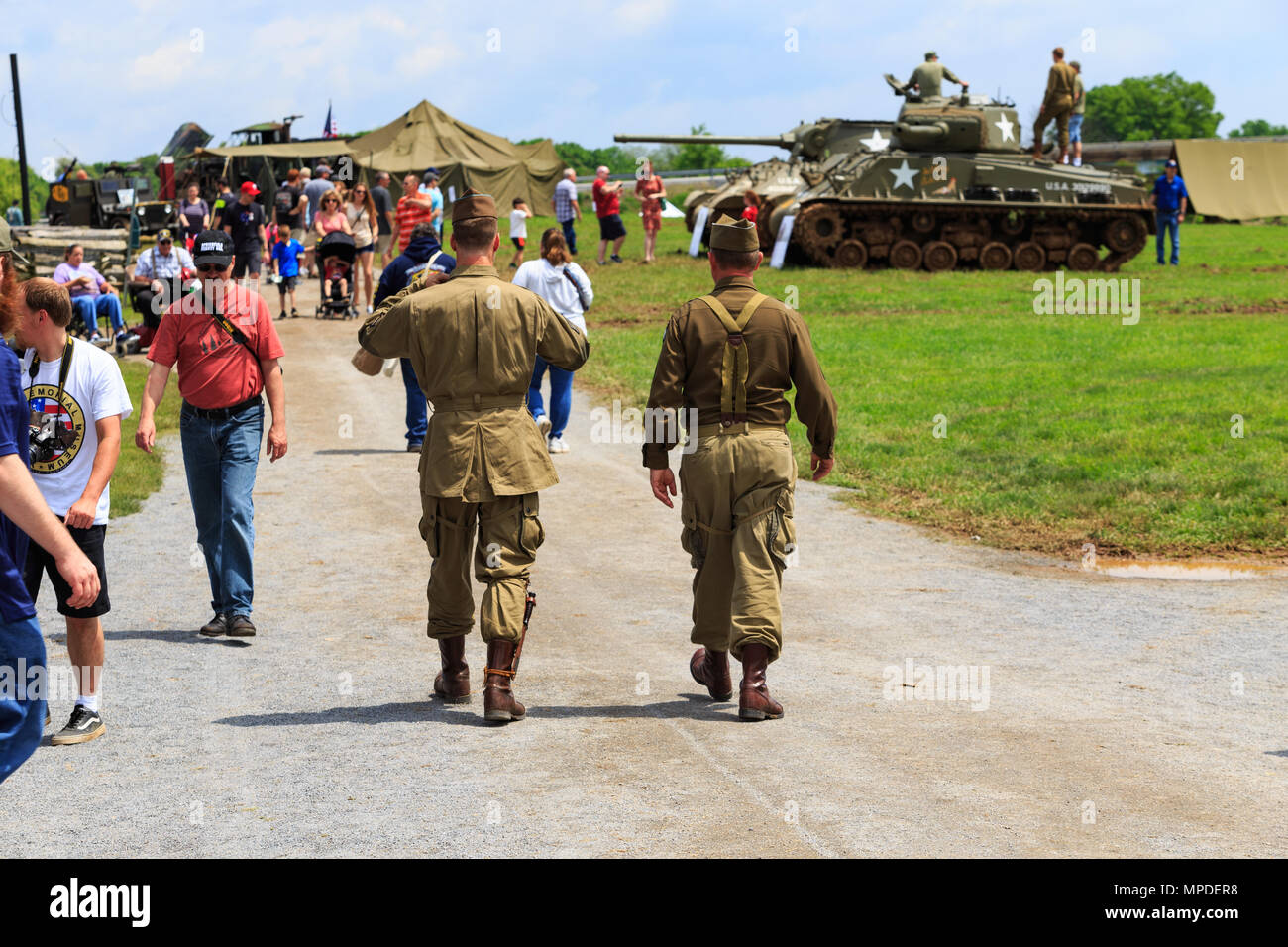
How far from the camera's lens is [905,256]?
2806 centimetres

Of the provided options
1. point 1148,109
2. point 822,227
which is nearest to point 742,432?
point 822,227

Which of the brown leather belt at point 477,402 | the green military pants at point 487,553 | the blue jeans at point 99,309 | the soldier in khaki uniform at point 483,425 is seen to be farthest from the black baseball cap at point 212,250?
the blue jeans at point 99,309

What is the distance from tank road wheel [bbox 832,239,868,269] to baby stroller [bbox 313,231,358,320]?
10.0m

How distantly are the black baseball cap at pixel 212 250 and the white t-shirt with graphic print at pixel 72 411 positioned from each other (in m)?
1.57

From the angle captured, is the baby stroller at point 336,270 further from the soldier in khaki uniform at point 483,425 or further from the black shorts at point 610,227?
the soldier in khaki uniform at point 483,425

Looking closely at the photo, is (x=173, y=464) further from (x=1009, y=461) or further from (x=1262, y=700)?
(x=1262, y=700)

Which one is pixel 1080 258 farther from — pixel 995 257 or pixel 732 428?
pixel 732 428

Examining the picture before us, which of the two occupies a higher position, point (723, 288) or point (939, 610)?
point (723, 288)

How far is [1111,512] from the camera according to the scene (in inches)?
425

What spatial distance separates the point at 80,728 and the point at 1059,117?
1087 inches

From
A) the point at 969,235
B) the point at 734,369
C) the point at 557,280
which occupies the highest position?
the point at 969,235
